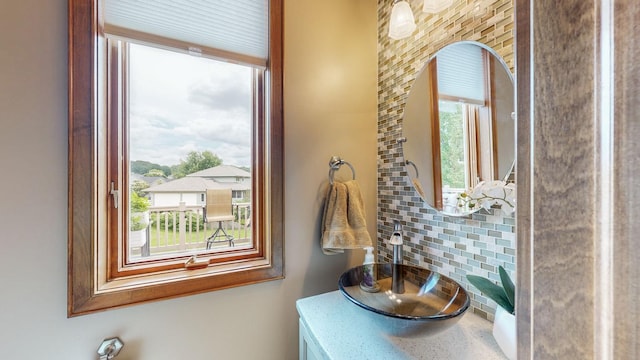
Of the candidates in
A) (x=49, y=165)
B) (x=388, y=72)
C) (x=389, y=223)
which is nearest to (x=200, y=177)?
(x=49, y=165)

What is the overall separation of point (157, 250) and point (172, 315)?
0.97 ft

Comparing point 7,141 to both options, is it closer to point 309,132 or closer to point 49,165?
point 49,165

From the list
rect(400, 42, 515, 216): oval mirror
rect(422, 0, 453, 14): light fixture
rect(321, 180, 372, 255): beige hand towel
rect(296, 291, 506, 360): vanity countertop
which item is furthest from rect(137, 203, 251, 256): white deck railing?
rect(422, 0, 453, 14): light fixture

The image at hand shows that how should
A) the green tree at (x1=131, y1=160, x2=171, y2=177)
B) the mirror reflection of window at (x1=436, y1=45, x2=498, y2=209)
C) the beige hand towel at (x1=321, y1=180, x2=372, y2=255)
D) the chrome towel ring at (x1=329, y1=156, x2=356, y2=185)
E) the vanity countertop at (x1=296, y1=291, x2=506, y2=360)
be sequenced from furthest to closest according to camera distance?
1. the chrome towel ring at (x1=329, y1=156, x2=356, y2=185)
2. the beige hand towel at (x1=321, y1=180, x2=372, y2=255)
3. the green tree at (x1=131, y1=160, x2=171, y2=177)
4. the mirror reflection of window at (x1=436, y1=45, x2=498, y2=209)
5. the vanity countertop at (x1=296, y1=291, x2=506, y2=360)

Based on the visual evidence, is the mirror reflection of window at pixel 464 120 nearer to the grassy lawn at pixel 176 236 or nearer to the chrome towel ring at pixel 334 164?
the chrome towel ring at pixel 334 164

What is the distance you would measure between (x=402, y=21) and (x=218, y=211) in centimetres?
121

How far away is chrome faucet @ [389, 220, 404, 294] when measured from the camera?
3.52ft

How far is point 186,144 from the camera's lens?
114 cm

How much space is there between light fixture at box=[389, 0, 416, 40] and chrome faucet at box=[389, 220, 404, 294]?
0.86 m

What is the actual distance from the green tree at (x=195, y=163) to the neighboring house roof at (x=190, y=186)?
0.03 metres

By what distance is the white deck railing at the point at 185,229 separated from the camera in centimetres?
112

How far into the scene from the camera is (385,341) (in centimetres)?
79

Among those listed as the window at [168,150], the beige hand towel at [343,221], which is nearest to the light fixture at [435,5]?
the window at [168,150]

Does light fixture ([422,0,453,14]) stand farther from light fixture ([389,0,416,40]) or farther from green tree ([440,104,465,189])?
green tree ([440,104,465,189])
